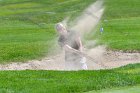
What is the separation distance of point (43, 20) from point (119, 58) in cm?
2244

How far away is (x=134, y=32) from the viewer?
34.7 meters

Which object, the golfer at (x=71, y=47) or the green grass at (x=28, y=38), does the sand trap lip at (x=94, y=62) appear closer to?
the green grass at (x=28, y=38)

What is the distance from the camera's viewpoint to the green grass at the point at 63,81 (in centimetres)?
1424

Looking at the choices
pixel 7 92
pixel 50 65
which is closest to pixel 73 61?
pixel 50 65

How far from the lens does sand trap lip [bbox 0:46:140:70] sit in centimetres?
2384

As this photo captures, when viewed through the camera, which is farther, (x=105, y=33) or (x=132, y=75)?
(x=105, y=33)

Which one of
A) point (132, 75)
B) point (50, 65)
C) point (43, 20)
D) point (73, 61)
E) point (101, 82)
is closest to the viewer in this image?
point (101, 82)

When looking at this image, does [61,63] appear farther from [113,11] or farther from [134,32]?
[113,11]

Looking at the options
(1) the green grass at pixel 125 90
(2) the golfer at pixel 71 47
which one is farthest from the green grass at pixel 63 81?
(2) the golfer at pixel 71 47

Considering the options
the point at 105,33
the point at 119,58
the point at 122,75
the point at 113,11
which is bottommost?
the point at 113,11

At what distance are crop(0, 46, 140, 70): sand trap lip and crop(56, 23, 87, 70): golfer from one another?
287 cm

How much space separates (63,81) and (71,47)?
5.17 meters

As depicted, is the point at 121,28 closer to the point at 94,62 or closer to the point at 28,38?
the point at 28,38

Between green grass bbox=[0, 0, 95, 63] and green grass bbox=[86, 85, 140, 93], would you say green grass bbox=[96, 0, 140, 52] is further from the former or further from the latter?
green grass bbox=[86, 85, 140, 93]
